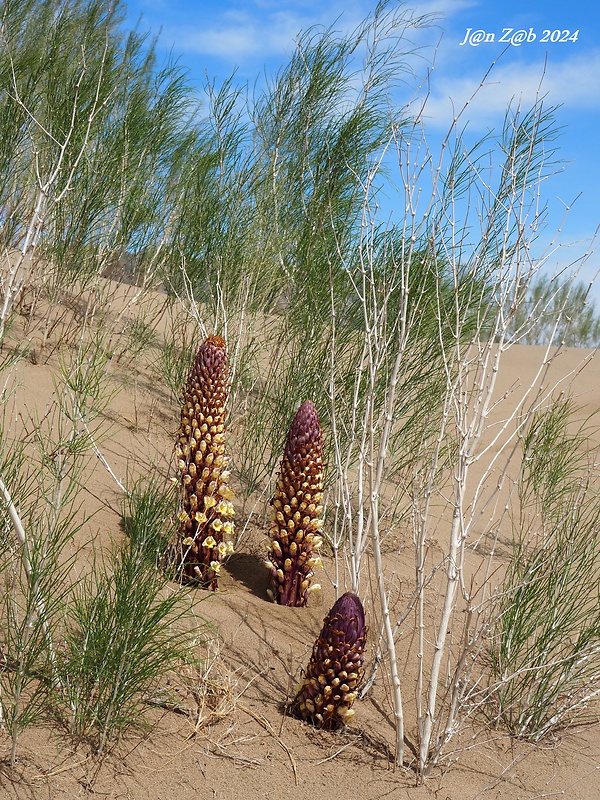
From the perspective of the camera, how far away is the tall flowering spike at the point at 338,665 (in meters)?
2.59

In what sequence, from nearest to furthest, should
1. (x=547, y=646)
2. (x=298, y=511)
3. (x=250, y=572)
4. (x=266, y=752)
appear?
(x=266, y=752) < (x=547, y=646) < (x=298, y=511) < (x=250, y=572)

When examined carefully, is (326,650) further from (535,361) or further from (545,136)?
(535,361)

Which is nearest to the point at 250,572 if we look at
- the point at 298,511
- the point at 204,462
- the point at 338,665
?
the point at 298,511

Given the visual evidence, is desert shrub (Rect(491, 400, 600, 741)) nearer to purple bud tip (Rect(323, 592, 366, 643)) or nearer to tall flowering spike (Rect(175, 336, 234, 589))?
purple bud tip (Rect(323, 592, 366, 643))

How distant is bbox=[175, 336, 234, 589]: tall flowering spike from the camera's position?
3.49 m

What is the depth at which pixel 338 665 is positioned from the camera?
103 inches

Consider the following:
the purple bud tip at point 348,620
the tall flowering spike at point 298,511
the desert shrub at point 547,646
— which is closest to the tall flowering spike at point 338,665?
the purple bud tip at point 348,620

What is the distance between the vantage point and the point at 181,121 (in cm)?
675

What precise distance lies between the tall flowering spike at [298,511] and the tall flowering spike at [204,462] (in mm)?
238

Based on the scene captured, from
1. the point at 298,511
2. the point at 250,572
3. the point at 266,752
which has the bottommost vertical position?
the point at 266,752

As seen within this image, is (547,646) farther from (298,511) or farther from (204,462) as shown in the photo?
(204,462)

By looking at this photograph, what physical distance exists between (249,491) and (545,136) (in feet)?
8.28

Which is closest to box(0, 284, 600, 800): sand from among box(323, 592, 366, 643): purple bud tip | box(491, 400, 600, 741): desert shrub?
box(491, 400, 600, 741): desert shrub

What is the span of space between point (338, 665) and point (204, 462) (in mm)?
1225
